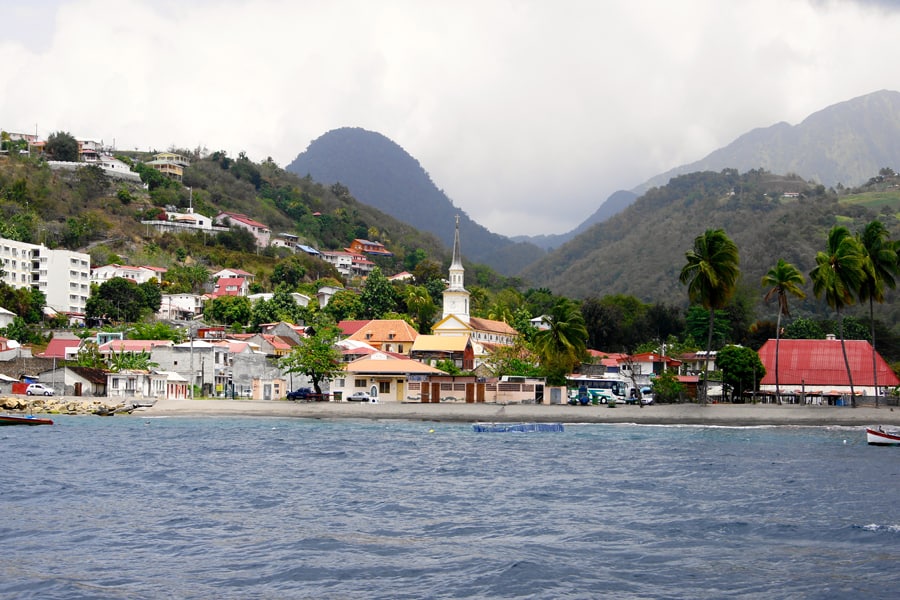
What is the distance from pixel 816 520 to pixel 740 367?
4867 centimetres

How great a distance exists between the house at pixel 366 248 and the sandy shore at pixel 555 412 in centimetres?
12297

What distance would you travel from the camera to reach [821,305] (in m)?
144

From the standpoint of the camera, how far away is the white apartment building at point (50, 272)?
11444cm

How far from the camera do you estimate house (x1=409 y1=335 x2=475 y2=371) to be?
89.1m

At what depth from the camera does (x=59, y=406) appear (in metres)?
62.0

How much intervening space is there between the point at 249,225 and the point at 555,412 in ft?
389

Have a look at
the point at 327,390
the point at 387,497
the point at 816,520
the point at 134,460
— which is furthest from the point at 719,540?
the point at 327,390

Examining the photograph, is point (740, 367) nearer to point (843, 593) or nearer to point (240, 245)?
point (843, 593)

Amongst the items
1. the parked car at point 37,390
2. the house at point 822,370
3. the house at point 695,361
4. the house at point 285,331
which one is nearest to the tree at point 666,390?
the house at point 822,370

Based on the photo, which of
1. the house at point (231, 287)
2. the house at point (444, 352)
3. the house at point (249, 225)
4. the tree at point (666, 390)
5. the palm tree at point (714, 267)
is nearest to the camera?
the palm tree at point (714, 267)

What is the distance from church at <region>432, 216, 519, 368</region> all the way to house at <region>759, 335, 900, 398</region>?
32719mm

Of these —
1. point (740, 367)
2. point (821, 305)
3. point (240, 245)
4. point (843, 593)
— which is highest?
point (240, 245)

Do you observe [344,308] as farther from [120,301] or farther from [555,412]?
[555,412]

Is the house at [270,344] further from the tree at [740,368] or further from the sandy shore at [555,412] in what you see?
the tree at [740,368]
